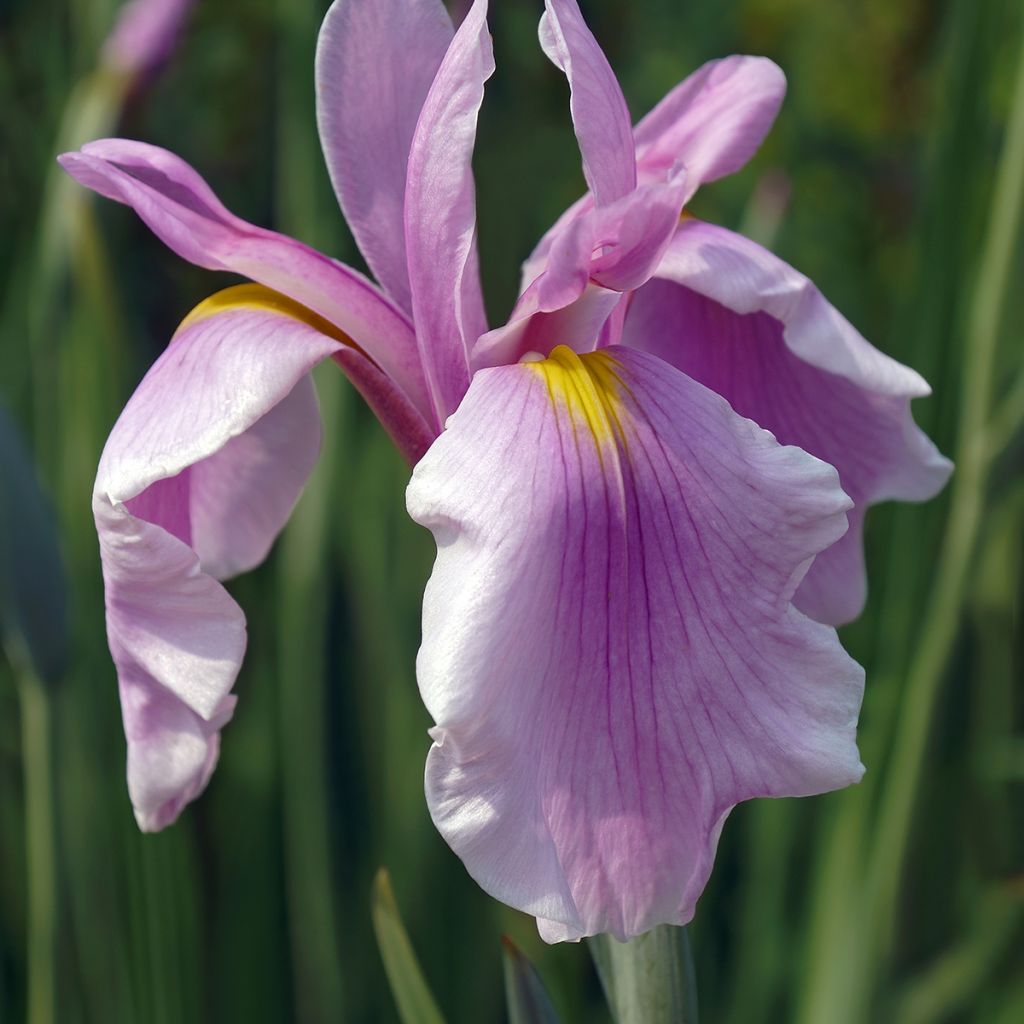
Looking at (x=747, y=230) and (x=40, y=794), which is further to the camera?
(x=747, y=230)

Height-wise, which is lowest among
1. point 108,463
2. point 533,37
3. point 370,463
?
point 370,463

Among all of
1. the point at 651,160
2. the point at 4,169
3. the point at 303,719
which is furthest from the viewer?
the point at 4,169

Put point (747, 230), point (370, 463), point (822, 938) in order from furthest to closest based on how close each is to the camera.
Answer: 1. point (370, 463)
2. point (747, 230)
3. point (822, 938)

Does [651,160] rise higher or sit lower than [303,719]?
higher

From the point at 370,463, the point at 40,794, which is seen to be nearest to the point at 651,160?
the point at 40,794

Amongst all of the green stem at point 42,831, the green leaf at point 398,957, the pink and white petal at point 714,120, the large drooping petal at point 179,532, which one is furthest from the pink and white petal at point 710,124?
the green stem at point 42,831

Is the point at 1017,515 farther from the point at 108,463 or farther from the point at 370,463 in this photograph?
the point at 108,463

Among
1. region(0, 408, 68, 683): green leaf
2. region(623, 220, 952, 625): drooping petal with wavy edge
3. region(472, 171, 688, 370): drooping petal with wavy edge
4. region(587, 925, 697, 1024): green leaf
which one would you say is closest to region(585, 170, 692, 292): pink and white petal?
region(472, 171, 688, 370): drooping petal with wavy edge
